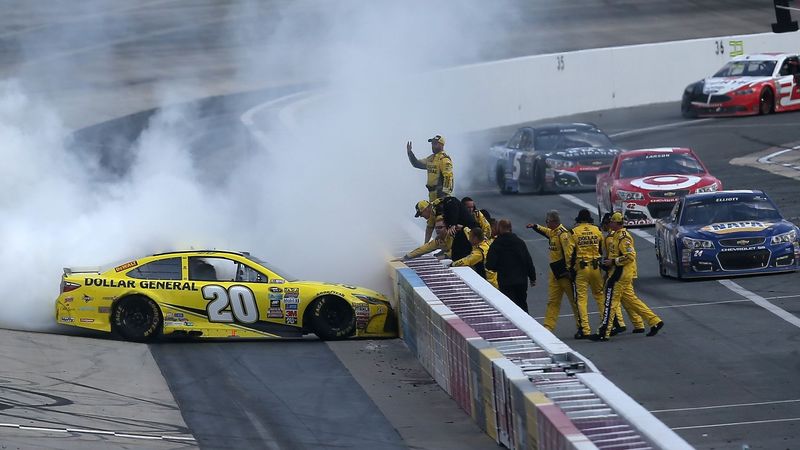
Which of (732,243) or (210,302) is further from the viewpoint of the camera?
(732,243)

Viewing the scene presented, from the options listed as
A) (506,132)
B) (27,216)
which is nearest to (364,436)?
(27,216)

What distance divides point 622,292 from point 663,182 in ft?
24.9

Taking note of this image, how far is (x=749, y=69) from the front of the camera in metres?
34.8

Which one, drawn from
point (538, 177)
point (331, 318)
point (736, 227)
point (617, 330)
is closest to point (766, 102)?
point (538, 177)

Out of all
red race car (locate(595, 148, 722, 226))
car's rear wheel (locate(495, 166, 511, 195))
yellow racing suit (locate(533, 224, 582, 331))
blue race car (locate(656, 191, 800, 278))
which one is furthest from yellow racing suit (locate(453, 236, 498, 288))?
car's rear wheel (locate(495, 166, 511, 195))

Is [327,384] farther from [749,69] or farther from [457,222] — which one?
[749,69]

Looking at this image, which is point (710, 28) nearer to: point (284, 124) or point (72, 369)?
point (284, 124)

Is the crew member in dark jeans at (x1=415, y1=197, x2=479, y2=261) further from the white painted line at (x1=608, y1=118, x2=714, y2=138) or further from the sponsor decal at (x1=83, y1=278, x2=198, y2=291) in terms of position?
the white painted line at (x1=608, y1=118, x2=714, y2=138)

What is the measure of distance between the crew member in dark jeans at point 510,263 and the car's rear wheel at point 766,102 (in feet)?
68.6

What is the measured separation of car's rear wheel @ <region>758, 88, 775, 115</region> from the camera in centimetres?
3472

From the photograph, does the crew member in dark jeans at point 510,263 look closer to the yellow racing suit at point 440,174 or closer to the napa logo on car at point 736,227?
the napa logo on car at point 736,227

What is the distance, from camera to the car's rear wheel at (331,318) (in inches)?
634

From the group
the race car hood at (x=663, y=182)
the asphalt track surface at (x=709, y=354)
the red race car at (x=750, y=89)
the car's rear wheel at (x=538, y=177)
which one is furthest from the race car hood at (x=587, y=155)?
the red race car at (x=750, y=89)

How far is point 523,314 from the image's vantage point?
13.1m
